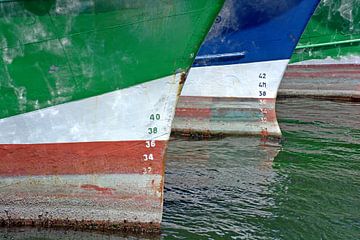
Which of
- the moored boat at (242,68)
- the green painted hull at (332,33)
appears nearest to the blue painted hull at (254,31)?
the moored boat at (242,68)

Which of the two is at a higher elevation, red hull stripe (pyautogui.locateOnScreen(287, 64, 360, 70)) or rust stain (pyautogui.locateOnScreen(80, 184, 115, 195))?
red hull stripe (pyautogui.locateOnScreen(287, 64, 360, 70))

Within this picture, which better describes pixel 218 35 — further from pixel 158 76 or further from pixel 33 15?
pixel 33 15

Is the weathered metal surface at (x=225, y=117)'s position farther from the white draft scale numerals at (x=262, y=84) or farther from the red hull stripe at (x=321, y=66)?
the red hull stripe at (x=321, y=66)

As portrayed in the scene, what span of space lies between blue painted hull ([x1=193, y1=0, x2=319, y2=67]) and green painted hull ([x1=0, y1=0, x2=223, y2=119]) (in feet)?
10.3

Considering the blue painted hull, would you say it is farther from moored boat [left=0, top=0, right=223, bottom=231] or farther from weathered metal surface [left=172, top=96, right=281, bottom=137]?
moored boat [left=0, top=0, right=223, bottom=231]

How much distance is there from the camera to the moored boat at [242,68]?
814 cm

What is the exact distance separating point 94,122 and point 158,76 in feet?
2.33

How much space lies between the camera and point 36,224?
17.1ft

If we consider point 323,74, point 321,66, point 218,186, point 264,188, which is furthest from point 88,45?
point 323,74

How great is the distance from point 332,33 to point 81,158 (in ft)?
29.0

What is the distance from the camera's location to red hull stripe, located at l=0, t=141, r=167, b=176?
5.09 metres

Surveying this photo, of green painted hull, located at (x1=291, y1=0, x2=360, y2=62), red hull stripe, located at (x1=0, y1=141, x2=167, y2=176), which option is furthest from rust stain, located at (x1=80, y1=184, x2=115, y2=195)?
green painted hull, located at (x1=291, y1=0, x2=360, y2=62)

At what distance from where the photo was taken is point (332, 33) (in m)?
12.5

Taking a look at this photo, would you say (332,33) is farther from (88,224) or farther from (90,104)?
(88,224)
